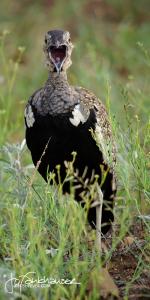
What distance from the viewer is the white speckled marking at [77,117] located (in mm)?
4109

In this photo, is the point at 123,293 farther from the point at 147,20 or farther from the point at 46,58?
the point at 147,20

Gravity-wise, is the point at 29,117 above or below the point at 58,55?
below

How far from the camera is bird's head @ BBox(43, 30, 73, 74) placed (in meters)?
4.12

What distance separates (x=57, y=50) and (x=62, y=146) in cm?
43

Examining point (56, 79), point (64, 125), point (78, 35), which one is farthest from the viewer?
point (78, 35)

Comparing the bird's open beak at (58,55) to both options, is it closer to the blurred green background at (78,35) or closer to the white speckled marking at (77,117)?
the white speckled marking at (77,117)

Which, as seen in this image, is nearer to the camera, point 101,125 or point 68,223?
point 68,223

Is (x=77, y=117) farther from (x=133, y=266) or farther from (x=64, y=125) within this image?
(x=133, y=266)

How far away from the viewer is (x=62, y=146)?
13.5 ft

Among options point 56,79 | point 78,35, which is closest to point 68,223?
point 56,79

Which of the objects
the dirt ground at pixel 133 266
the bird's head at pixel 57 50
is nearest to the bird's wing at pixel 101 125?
the bird's head at pixel 57 50

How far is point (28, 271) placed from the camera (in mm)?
3529

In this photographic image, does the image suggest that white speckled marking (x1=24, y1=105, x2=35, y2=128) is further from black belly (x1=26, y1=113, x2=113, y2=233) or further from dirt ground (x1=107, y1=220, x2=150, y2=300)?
dirt ground (x1=107, y1=220, x2=150, y2=300)

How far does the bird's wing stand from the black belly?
0.05m
